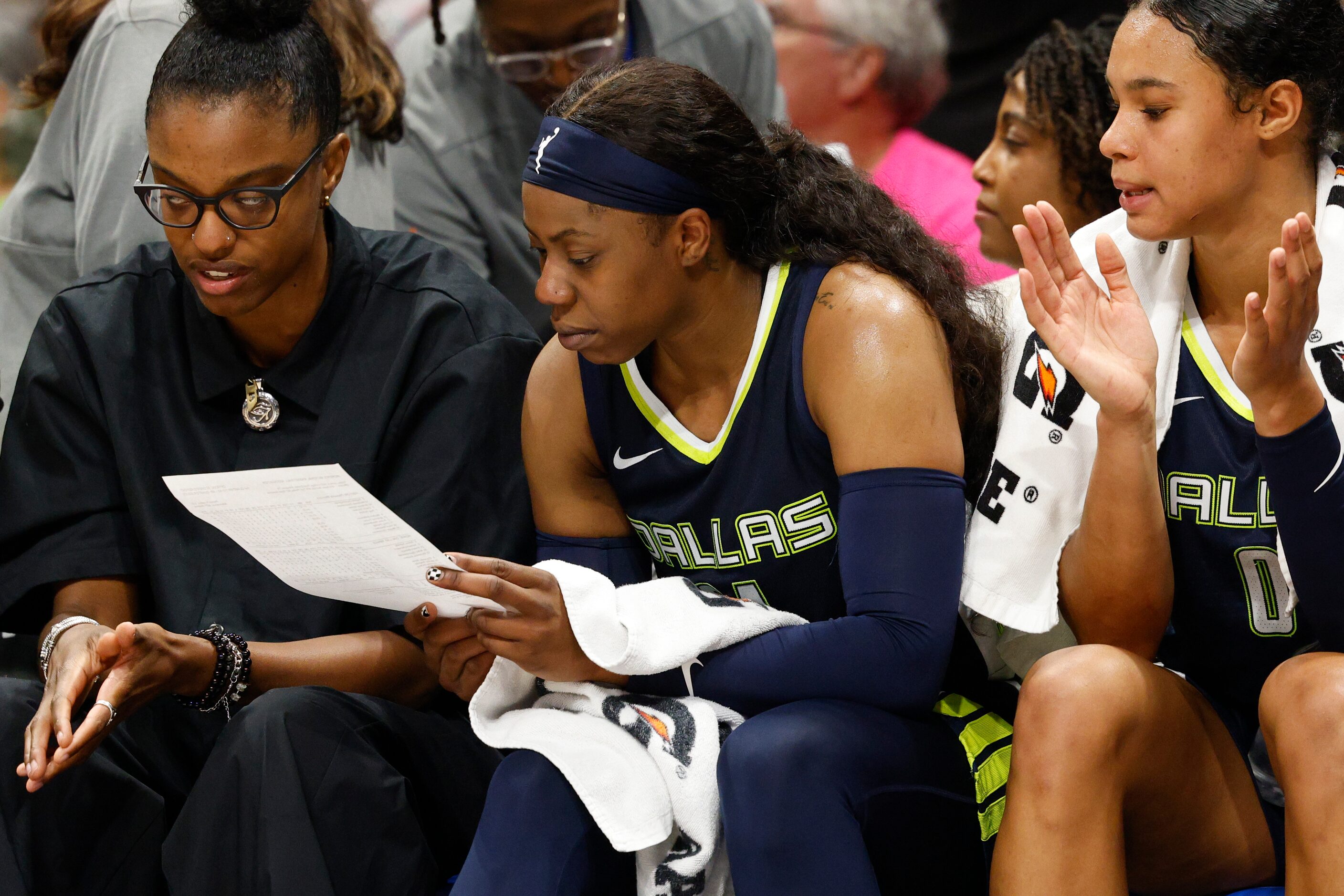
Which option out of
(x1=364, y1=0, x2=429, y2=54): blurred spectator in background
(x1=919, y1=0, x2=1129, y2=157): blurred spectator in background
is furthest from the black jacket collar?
(x1=919, y1=0, x2=1129, y2=157): blurred spectator in background

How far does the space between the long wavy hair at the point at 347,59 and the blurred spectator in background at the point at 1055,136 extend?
123 cm

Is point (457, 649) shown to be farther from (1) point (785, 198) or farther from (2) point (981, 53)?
(2) point (981, 53)

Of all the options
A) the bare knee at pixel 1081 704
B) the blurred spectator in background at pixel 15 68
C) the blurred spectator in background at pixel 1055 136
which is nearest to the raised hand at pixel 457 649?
the bare knee at pixel 1081 704

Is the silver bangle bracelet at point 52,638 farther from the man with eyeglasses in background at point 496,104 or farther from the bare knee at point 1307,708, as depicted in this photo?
the bare knee at point 1307,708

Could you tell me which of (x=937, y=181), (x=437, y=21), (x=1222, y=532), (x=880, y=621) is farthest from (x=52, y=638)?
(x=937, y=181)

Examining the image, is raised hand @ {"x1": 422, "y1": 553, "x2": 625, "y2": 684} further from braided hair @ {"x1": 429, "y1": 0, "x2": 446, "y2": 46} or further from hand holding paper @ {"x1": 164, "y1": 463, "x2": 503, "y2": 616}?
braided hair @ {"x1": 429, "y1": 0, "x2": 446, "y2": 46}

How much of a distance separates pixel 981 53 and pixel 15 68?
224cm

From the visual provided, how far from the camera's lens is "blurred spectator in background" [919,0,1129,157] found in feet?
11.7

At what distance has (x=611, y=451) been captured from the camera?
2.11m

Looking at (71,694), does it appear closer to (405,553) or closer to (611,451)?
(405,553)

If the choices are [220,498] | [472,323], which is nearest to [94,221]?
[472,323]

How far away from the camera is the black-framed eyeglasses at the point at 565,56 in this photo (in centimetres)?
305

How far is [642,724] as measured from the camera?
1853 mm

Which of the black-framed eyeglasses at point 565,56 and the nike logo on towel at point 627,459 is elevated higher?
the black-framed eyeglasses at point 565,56
